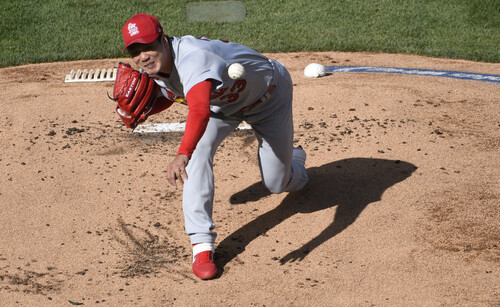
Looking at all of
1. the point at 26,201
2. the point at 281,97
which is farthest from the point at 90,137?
the point at 281,97

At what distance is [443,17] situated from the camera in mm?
9383

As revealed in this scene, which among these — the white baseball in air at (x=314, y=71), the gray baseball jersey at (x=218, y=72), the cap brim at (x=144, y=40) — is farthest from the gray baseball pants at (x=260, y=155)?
the white baseball in air at (x=314, y=71)

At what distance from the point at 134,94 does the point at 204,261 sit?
48.2 inches

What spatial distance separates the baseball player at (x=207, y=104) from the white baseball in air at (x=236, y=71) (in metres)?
0.05

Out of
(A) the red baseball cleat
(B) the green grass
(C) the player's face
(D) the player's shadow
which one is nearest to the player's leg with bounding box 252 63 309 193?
(D) the player's shadow

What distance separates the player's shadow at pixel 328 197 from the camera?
193 inches

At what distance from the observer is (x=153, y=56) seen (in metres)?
4.14

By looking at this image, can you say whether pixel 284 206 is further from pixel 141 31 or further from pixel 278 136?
pixel 141 31

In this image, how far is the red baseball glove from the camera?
14.6ft

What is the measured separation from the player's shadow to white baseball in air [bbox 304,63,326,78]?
6.40 feet

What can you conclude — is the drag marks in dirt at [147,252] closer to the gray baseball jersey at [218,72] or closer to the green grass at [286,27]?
the gray baseball jersey at [218,72]

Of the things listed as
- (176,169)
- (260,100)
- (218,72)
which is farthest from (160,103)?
(176,169)

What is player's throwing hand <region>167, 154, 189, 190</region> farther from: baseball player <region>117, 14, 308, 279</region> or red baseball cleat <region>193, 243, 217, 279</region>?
red baseball cleat <region>193, 243, 217, 279</region>

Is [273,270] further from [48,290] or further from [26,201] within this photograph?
[26,201]
